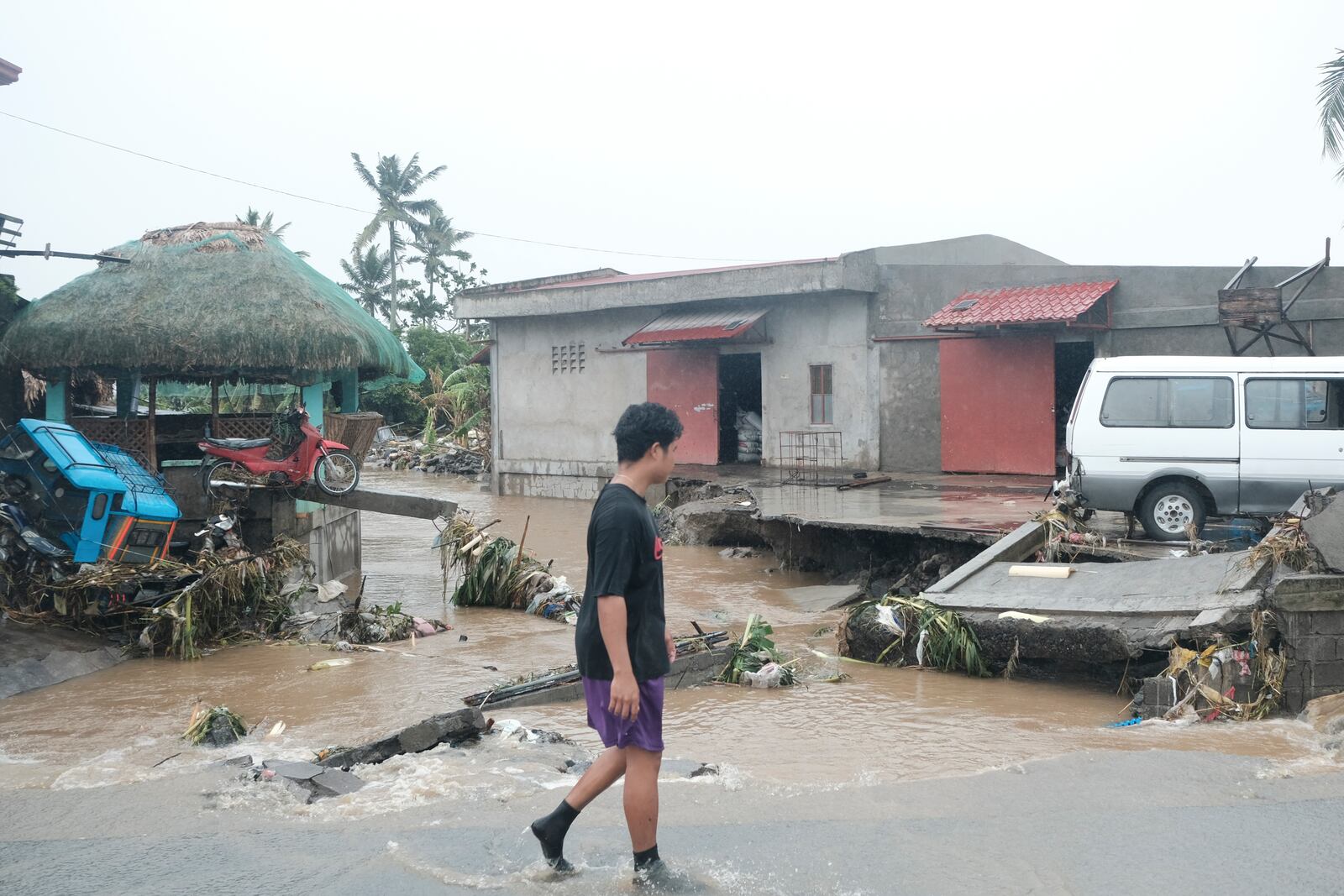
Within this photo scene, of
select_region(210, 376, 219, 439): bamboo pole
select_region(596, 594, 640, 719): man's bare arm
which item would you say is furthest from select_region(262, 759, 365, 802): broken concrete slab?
select_region(210, 376, 219, 439): bamboo pole

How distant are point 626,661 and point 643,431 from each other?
2.52ft

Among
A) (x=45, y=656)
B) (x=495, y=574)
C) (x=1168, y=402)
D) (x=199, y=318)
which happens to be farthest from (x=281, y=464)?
(x=1168, y=402)

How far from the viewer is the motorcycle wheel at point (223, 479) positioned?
468 inches

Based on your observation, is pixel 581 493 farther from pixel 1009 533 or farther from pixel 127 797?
pixel 127 797

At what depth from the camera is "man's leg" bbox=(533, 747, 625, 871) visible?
11.6 ft

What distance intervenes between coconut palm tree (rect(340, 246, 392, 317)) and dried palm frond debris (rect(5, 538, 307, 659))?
42.0 metres

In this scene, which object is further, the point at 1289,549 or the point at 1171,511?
the point at 1171,511

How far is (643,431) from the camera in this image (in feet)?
11.9

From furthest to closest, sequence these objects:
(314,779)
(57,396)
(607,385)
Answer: (607,385) < (57,396) < (314,779)

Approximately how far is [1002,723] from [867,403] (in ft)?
41.3

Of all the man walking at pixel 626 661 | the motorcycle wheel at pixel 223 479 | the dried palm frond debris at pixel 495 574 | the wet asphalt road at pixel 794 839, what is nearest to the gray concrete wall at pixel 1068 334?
the dried palm frond debris at pixel 495 574

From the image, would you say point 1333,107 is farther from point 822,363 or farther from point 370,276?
point 370,276

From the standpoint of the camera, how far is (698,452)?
2098 centimetres

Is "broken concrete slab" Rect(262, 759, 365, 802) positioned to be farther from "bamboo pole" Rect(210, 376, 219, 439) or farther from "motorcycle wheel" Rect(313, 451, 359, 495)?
"bamboo pole" Rect(210, 376, 219, 439)
